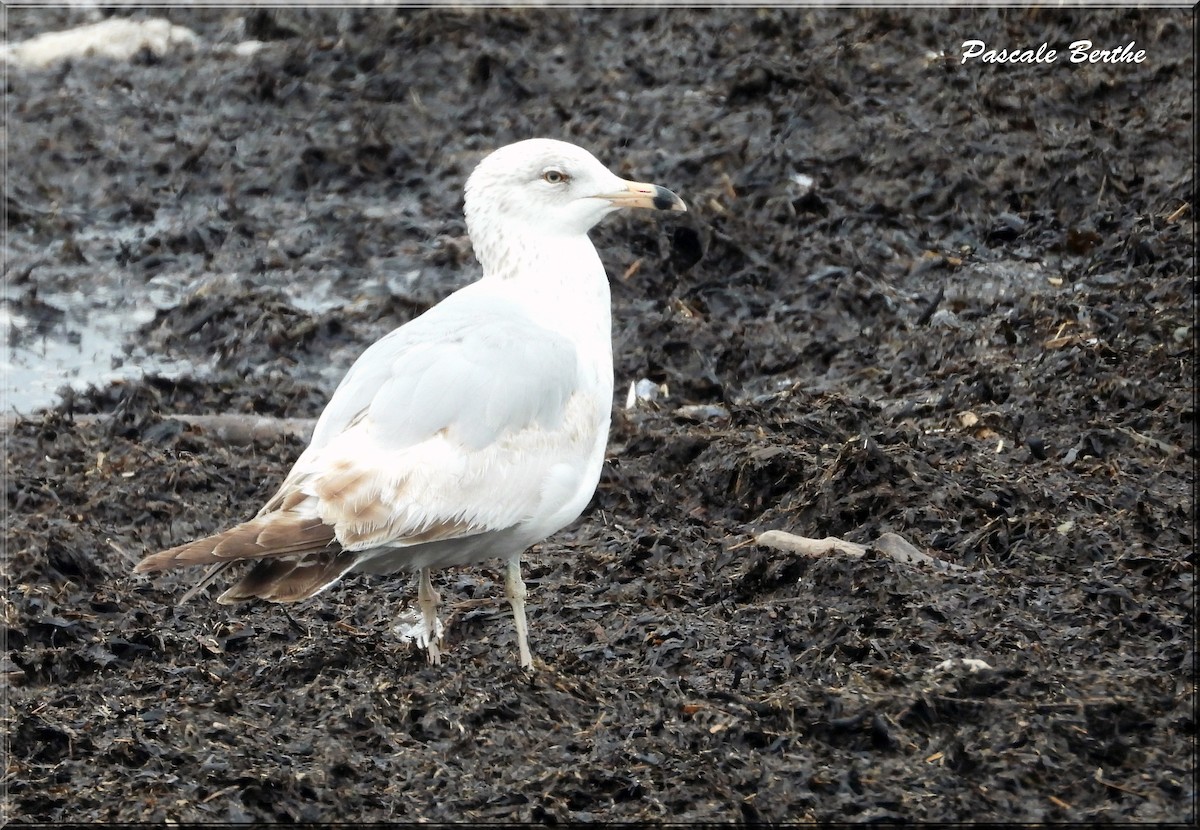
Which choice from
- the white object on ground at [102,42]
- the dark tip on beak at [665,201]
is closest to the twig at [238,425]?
the dark tip on beak at [665,201]

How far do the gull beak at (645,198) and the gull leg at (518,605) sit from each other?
1.37m

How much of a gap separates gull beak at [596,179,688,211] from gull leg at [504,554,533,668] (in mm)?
1366

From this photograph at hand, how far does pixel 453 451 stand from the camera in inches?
197

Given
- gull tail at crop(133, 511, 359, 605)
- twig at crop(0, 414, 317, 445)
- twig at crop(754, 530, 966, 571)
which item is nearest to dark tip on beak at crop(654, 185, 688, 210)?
twig at crop(754, 530, 966, 571)

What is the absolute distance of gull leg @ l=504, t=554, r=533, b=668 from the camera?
5.13 metres

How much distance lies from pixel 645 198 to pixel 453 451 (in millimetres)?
1362

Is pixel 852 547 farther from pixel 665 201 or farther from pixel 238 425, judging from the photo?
pixel 238 425

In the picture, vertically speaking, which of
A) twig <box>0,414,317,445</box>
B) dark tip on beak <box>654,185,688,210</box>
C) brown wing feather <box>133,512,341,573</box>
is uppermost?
dark tip on beak <box>654,185,688,210</box>

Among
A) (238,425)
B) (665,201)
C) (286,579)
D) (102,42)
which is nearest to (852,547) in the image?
(665,201)

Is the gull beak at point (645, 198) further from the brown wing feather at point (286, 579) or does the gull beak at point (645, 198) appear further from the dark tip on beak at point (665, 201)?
the brown wing feather at point (286, 579)

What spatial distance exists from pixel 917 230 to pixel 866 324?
969 millimetres

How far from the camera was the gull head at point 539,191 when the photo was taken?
18.9 feet

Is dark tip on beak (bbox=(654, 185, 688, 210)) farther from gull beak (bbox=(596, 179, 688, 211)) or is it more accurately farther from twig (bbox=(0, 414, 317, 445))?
twig (bbox=(0, 414, 317, 445))

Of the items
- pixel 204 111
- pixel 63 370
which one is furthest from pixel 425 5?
pixel 63 370
